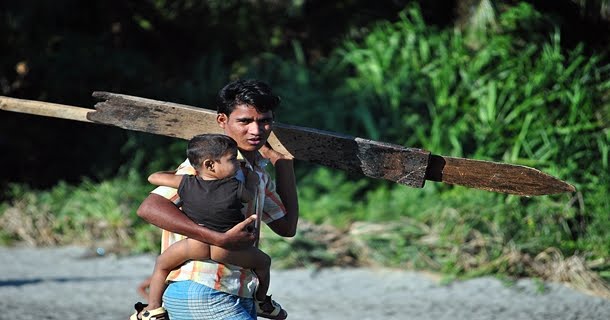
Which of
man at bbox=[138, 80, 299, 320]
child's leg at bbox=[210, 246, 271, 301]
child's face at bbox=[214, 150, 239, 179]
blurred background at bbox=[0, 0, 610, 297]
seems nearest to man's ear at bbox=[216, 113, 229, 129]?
man at bbox=[138, 80, 299, 320]

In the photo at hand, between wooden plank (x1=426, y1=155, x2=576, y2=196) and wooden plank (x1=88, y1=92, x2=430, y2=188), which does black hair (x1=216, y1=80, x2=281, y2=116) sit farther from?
wooden plank (x1=426, y1=155, x2=576, y2=196)

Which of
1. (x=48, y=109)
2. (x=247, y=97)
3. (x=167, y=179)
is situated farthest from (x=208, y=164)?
(x=48, y=109)

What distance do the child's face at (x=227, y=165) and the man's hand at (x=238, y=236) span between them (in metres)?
0.16

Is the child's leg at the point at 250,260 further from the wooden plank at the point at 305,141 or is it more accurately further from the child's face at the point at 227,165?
the wooden plank at the point at 305,141

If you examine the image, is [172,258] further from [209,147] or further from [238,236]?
[209,147]

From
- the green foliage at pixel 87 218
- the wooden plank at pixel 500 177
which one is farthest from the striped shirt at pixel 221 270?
the green foliage at pixel 87 218

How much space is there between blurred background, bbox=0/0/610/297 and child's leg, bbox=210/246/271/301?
384 cm

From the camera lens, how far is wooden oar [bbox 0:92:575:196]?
2.98m

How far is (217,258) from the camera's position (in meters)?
2.94

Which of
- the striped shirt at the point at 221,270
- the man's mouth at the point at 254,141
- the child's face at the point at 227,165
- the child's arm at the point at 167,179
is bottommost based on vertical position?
the striped shirt at the point at 221,270

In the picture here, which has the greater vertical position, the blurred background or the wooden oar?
the blurred background

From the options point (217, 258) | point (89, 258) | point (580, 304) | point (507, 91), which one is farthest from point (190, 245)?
point (507, 91)

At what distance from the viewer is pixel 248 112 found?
119 inches

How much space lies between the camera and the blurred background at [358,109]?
707 centimetres
